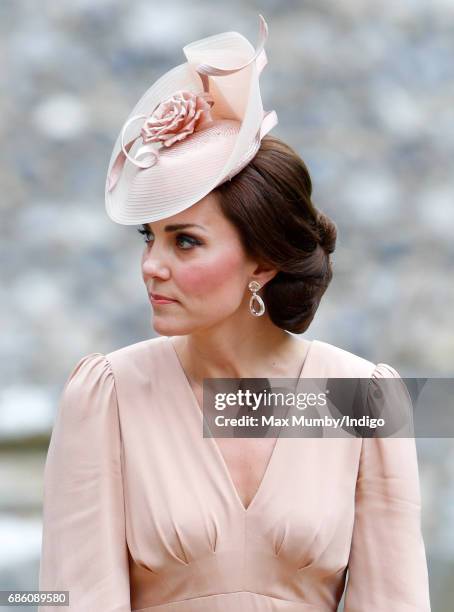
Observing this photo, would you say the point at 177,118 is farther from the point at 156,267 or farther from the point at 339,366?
the point at 339,366

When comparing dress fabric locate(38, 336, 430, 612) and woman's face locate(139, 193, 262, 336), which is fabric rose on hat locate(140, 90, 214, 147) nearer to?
woman's face locate(139, 193, 262, 336)

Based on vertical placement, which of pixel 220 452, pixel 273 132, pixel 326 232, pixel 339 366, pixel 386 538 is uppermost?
pixel 273 132

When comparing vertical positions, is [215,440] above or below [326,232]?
below

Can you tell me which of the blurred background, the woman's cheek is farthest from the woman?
the blurred background

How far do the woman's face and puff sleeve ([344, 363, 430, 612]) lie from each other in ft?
0.96

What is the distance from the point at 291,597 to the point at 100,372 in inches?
14.4

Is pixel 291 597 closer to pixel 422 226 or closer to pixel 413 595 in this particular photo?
pixel 413 595

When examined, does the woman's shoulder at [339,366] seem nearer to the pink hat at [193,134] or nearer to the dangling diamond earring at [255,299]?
the dangling diamond earring at [255,299]

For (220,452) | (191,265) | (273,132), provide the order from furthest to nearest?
1. (273,132)
2. (220,452)
3. (191,265)

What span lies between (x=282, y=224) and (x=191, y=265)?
121 millimetres

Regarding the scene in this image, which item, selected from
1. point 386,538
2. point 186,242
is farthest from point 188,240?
point 386,538

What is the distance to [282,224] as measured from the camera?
1.33 m

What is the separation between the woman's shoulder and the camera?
147 cm

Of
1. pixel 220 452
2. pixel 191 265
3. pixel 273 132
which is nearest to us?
pixel 191 265
